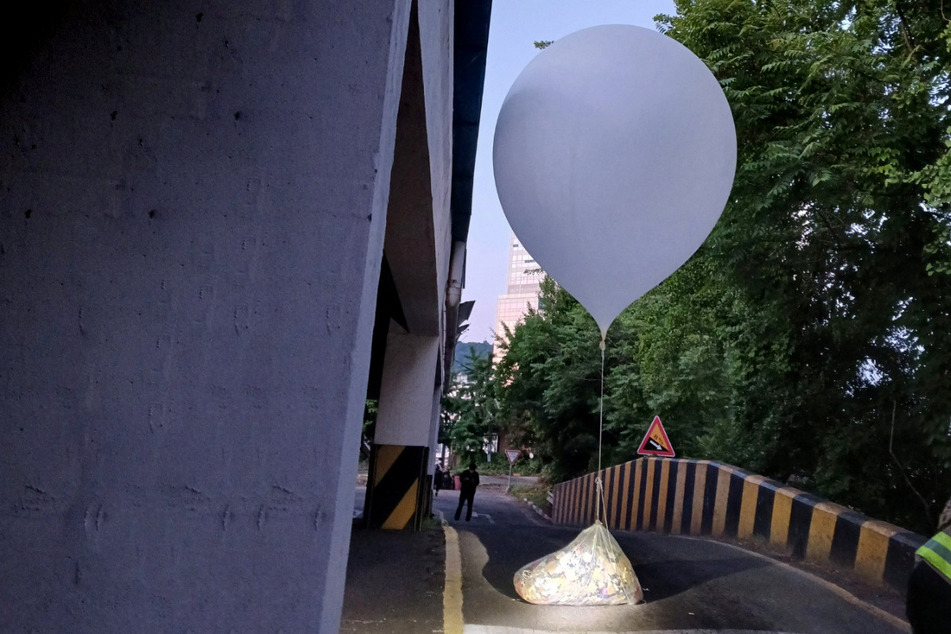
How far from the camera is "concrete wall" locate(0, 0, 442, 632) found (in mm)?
1851

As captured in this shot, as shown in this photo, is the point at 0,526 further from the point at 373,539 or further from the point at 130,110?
the point at 373,539

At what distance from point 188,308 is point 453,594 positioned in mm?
4670

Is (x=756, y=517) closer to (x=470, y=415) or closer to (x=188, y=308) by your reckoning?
(x=188, y=308)

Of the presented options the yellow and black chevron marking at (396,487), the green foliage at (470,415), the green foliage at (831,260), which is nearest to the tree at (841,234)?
the green foliage at (831,260)

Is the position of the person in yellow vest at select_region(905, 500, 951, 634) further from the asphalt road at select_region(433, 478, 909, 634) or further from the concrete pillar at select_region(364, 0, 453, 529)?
the asphalt road at select_region(433, 478, 909, 634)

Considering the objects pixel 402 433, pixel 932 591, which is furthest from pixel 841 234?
pixel 932 591

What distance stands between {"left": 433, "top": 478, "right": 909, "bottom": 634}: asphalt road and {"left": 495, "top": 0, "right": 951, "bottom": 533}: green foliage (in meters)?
3.62

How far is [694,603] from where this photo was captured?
6031mm

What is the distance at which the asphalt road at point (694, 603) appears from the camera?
17.6 feet

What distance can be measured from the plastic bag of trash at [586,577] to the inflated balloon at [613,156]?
5.85 ft

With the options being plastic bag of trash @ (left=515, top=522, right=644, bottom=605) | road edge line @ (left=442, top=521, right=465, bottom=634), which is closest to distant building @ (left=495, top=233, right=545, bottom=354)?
road edge line @ (left=442, top=521, right=465, bottom=634)

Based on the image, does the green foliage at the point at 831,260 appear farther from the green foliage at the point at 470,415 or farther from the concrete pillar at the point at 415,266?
the green foliage at the point at 470,415

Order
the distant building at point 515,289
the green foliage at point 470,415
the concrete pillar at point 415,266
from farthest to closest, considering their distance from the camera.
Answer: the distant building at point 515,289 < the green foliage at point 470,415 < the concrete pillar at point 415,266

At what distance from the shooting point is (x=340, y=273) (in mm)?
1998
